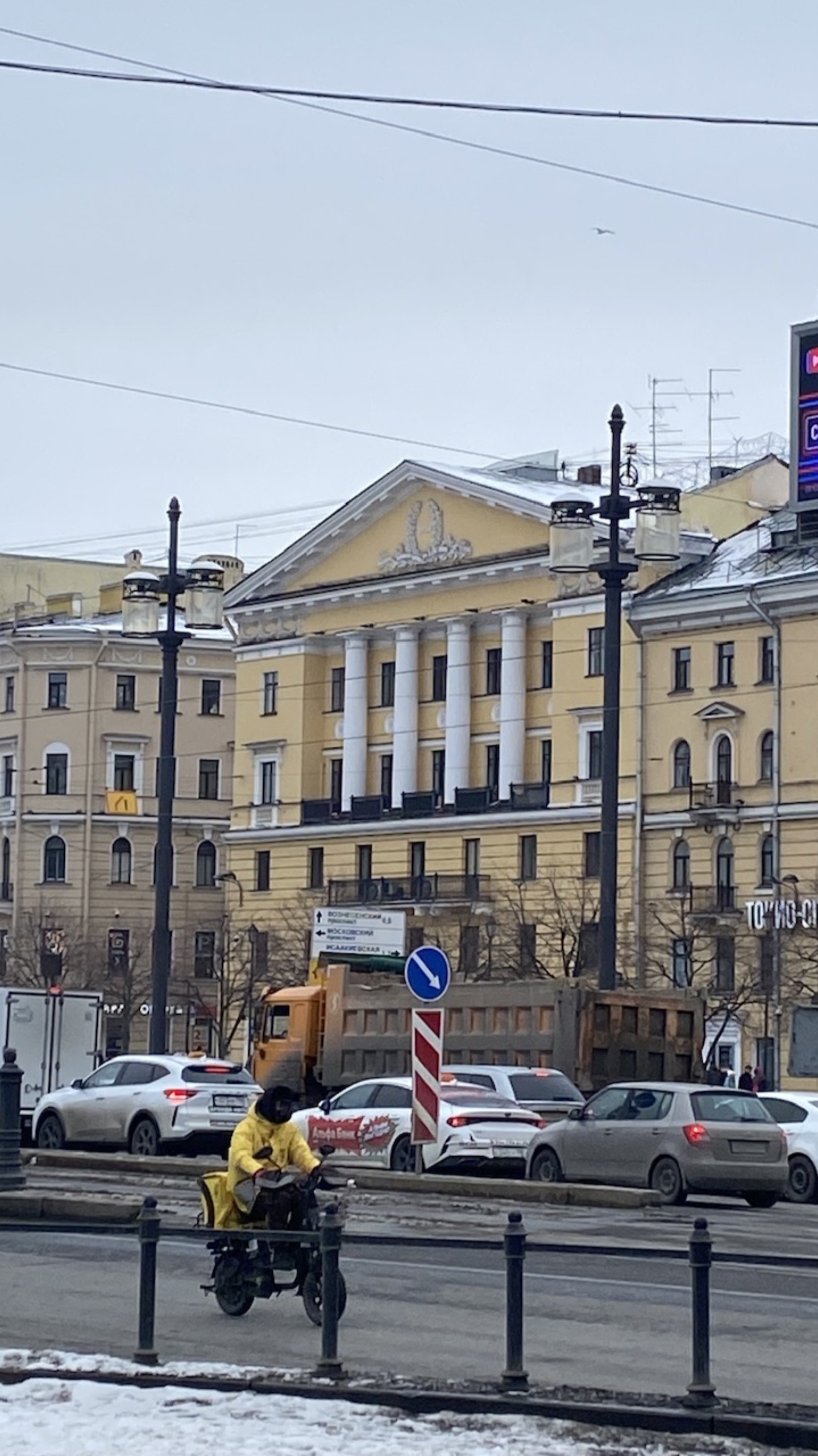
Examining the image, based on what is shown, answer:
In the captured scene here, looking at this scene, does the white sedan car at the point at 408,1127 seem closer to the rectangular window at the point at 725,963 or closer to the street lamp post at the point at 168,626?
the street lamp post at the point at 168,626

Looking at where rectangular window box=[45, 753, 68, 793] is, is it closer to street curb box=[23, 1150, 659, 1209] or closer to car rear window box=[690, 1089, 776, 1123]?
street curb box=[23, 1150, 659, 1209]

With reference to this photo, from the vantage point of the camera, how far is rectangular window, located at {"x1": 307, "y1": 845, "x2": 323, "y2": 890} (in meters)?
95.2

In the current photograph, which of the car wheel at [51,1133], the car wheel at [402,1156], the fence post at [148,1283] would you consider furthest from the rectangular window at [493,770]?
the fence post at [148,1283]

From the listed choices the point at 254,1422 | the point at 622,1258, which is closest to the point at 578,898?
the point at 622,1258

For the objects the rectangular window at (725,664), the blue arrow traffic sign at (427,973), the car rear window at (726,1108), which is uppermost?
the rectangular window at (725,664)

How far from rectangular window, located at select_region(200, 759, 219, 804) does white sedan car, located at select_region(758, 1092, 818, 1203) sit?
7355cm

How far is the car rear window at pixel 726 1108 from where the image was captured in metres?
29.3

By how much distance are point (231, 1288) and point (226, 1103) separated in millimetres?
20341

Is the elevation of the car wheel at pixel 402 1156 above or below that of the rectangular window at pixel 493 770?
below

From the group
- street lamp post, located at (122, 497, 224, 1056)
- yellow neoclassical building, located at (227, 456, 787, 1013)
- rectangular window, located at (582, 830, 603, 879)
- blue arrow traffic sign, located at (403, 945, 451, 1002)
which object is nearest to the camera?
blue arrow traffic sign, located at (403, 945, 451, 1002)

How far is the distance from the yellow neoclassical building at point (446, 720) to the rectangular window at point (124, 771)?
6.18m

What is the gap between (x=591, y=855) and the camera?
8438cm

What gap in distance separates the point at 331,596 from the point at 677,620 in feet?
58.6

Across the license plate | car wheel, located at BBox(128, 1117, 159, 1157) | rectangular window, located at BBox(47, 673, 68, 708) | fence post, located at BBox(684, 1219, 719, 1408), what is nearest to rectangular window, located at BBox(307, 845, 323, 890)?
rectangular window, located at BBox(47, 673, 68, 708)
